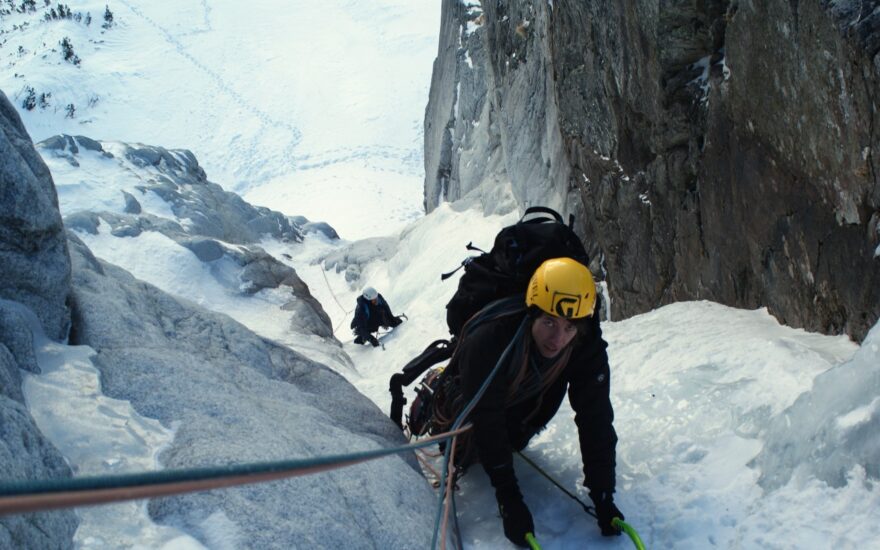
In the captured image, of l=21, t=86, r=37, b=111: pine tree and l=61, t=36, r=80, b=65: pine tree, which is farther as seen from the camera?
l=61, t=36, r=80, b=65: pine tree

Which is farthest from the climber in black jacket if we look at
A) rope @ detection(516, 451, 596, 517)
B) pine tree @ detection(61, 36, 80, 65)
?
pine tree @ detection(61, 36, 80, 65)

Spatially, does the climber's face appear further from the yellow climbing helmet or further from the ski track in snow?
the ski track in snow

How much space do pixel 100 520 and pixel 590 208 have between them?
24.6 ft

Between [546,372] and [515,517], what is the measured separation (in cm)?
67

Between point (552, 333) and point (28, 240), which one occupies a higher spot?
point (552, 333)

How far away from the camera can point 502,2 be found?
14180mm

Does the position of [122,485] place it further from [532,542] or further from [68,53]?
[68,53]

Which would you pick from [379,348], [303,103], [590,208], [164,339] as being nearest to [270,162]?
[303,103]

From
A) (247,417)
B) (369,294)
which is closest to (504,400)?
(247,417)

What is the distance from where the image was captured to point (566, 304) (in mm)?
3070

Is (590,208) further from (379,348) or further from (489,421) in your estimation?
(489,421)

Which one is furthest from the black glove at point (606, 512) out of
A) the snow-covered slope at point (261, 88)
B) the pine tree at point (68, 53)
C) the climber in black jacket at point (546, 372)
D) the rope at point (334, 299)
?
the pine tree at point (68, 53)

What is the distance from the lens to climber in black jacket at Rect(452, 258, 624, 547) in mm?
3104

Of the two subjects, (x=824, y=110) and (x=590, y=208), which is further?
(x=590, y=208)
